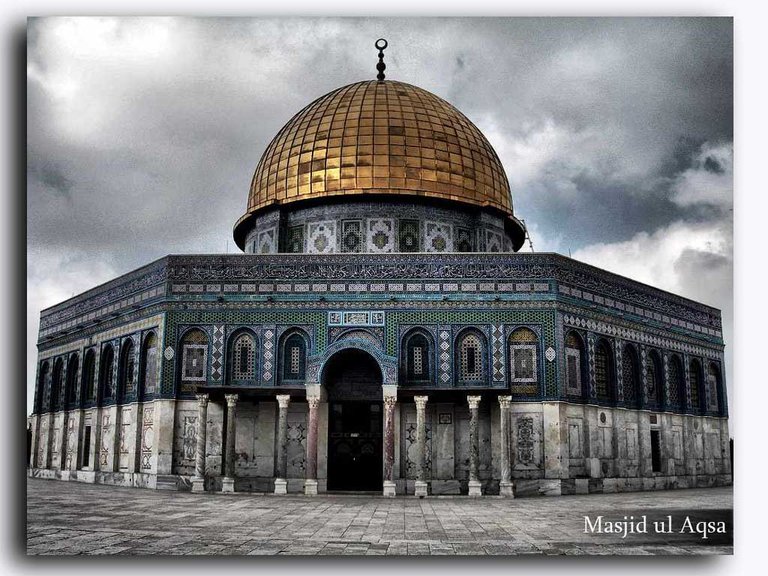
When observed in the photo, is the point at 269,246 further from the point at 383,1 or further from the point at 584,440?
the point at 383,1

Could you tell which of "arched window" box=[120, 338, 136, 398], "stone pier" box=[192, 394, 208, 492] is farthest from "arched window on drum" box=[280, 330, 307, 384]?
"arched window" box=[120, 338, 136, 398]

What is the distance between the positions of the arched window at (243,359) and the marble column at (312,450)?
5.83 ft

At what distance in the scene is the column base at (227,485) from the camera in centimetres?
1748

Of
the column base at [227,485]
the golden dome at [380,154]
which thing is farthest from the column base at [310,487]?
the golden dome at [380,154]

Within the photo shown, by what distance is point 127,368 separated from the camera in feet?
67.4

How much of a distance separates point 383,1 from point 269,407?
1064 centimetres

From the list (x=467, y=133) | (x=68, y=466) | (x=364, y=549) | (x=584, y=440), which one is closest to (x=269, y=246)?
(x=467, y=133)

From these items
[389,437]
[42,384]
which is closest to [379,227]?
[389,437]

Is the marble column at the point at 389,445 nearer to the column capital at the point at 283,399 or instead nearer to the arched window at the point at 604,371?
the column capital at the point at 283,399

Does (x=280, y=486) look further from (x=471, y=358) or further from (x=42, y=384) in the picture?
(x=42, y=384)

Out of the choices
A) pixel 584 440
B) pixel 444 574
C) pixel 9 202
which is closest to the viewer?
pixel 444 574

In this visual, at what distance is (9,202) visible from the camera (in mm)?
10297

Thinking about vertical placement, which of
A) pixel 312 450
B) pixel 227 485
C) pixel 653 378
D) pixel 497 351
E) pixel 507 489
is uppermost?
pixel 497 351

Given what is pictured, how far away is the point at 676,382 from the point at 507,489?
7.18 m
